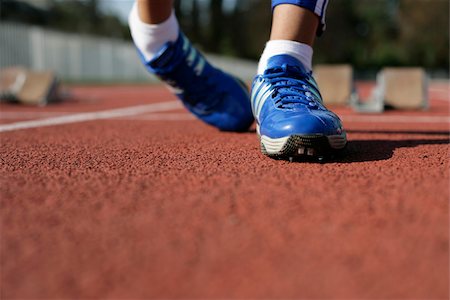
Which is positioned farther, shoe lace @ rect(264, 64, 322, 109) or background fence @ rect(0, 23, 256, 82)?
background fence @ rect(0, 23, 256, 82)

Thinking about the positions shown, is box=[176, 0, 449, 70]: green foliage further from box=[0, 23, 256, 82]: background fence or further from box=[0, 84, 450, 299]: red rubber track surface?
box=[0, 84, 450, 299]: red rubber track surface

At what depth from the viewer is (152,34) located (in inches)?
82.8

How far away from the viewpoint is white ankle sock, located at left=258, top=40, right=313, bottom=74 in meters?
1.73

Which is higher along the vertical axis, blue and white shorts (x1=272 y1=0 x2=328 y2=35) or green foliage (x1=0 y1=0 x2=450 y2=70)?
green foliage (x1=0 y1=0 x2=450 y2=70)

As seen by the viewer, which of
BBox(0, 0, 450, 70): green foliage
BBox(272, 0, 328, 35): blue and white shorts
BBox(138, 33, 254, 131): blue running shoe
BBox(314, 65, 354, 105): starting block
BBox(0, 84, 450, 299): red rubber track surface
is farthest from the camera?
BBox(0, 0, 450, 70): green foliage

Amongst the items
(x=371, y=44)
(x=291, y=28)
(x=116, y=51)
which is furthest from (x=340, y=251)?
(x=371, y=44)

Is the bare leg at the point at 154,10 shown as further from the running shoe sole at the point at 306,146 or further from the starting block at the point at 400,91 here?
the starting block at the point at 400,91

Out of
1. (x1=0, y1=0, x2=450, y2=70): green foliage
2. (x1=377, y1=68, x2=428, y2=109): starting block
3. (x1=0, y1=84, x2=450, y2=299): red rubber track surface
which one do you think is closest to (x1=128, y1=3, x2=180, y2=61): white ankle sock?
(x1=0, y1=84, x2=450, y2=299): red rubber track surface

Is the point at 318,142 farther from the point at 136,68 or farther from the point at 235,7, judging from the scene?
the point at 235,7

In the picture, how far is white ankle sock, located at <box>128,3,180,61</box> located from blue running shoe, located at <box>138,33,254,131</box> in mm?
38

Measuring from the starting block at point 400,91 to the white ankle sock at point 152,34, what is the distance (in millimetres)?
2481

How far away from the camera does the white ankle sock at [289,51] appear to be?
1.73 m

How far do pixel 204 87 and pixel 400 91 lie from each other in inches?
119

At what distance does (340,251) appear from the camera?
30.6 inches
